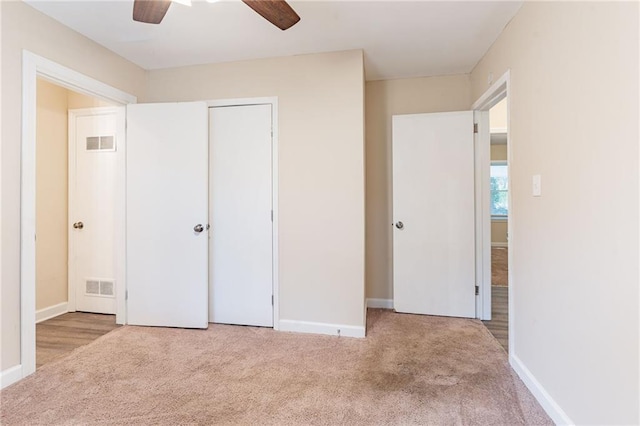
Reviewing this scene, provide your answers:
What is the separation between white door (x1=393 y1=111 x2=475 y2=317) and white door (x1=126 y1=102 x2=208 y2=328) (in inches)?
74.8

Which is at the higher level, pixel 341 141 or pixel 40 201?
pixel 341 141

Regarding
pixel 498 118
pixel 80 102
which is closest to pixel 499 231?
pixel 498 118

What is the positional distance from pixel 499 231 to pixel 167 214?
6.79 metres

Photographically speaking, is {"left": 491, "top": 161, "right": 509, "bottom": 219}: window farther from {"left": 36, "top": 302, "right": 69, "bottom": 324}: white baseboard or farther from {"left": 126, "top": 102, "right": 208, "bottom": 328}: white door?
{"left": 36, "top": 302, "right": 69, "bottom": 324}: white baseboard

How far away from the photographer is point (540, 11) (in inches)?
70.2

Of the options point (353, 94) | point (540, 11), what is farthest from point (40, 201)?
point (540, 11)

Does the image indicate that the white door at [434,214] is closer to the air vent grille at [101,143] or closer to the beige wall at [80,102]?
the air vent grille at [101,143]

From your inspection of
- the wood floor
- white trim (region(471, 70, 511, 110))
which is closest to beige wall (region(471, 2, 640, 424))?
white trim (region(471, 70, 511, 110))

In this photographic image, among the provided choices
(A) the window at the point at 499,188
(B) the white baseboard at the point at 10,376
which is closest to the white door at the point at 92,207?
(B) the white baseboard at the point at 10,376

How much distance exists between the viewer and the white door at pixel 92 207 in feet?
10.6

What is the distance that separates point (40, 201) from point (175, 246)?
1508 millimetres

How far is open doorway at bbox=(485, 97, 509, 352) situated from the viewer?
2.93 metres

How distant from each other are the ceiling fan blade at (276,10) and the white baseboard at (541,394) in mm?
2482

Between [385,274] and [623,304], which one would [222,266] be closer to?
[385,274]
